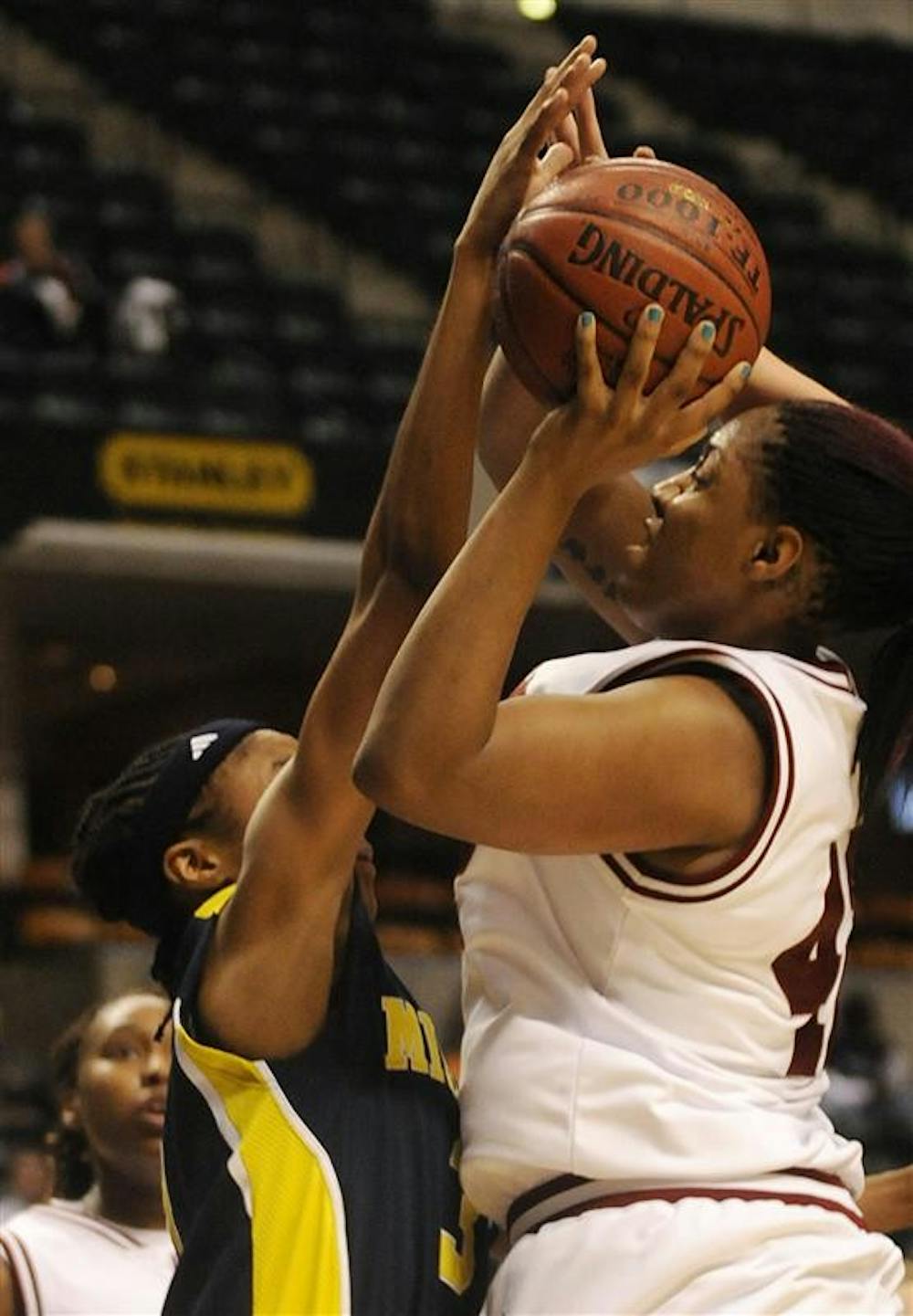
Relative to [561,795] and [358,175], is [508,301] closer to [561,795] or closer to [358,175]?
[561,795]

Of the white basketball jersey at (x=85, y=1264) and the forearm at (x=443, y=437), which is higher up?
the forearm at (x=443, y=437)

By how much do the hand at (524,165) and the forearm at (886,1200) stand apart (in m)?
1.06

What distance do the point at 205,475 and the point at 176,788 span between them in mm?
7802

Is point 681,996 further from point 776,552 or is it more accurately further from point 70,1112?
point 70,1112

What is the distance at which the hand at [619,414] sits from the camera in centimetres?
176

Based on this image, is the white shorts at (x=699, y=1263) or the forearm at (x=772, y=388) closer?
the white shorts at (x=699, y=1263)

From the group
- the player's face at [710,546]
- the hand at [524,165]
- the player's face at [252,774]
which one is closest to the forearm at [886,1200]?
the player's face at [252,774]

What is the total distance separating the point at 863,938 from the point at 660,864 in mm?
9346

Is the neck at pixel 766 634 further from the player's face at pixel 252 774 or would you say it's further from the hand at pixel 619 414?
the player's face at pixel 252 774

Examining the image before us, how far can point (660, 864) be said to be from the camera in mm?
1853

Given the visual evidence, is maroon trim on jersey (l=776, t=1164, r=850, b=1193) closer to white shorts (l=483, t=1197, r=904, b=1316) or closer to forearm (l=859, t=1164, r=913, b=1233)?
white shorts (l=483, t=1197, r=904, b=1316)

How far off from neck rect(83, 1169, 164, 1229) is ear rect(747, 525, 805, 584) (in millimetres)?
1805

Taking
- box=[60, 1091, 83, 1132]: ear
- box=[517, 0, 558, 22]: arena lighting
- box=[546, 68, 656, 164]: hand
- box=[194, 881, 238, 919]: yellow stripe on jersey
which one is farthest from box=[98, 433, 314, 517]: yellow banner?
box=[546, 68, 656, 164]: hand

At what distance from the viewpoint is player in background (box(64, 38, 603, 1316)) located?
2000 mm
